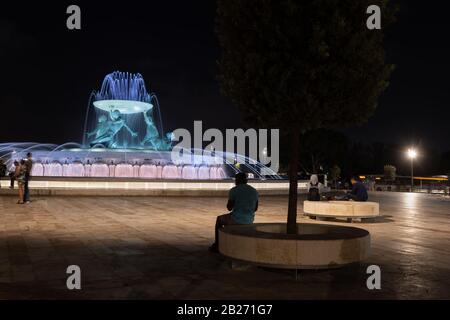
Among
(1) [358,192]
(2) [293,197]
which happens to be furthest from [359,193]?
(2) [293,197]

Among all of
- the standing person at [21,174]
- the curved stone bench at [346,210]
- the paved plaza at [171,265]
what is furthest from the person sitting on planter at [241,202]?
the standing person at [21,174]

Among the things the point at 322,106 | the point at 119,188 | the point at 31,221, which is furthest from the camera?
the point at 119,188

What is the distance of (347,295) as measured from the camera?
568 centimetres

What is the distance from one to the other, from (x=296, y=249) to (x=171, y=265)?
190cm

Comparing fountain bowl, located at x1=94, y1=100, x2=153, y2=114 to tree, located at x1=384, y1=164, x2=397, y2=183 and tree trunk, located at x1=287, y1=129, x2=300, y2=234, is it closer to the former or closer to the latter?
tree, located at x1=384, y1=164, x2=397, y2=183

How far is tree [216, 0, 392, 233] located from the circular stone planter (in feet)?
2.74

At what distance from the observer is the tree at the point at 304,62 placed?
688 centimetres

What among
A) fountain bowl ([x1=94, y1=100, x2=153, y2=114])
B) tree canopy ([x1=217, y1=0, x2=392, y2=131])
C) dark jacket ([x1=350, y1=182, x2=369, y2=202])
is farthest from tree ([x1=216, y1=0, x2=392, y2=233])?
fountain bowl ([x1=94, y1=100, x2=153, y2=114])

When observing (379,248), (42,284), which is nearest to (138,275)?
(42,284)

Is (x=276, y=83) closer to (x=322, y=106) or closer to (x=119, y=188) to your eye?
(x=322, y=106)

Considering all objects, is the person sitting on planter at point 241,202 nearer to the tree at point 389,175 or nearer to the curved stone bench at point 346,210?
the curved stone bench at point 346,210

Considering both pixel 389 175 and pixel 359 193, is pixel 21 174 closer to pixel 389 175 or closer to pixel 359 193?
pixel 359 193

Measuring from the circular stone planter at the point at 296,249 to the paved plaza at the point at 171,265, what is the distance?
0.71 ft

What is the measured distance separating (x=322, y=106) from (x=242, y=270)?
2539 millimetres
